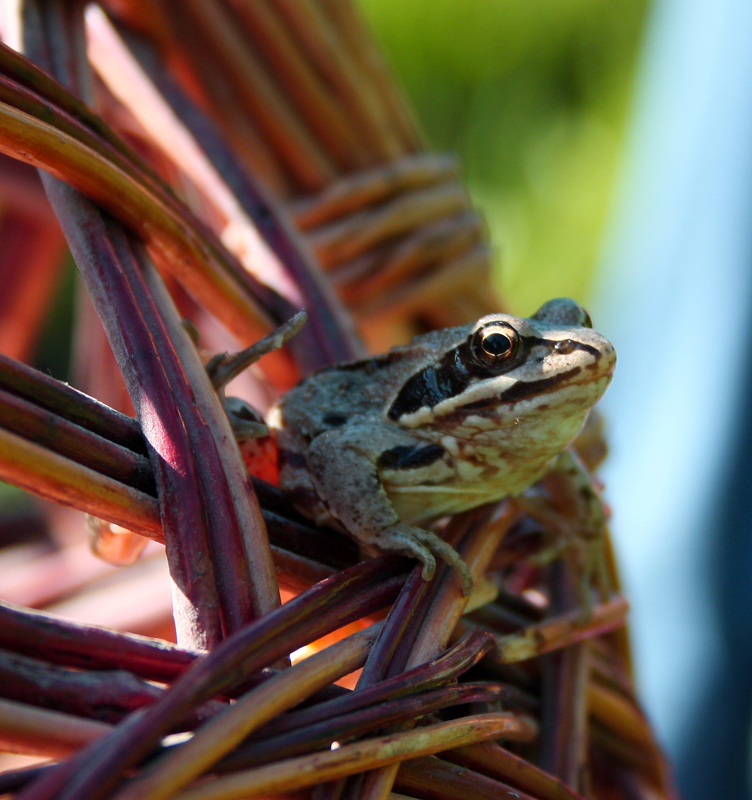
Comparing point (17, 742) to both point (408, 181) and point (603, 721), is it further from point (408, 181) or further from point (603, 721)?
point (408, 181)

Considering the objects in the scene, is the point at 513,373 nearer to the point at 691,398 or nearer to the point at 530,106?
the point at 691,398

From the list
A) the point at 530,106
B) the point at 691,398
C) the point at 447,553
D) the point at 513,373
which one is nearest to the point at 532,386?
the point at 513,373

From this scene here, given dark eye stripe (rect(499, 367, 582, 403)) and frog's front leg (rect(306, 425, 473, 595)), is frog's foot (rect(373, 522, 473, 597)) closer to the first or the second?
frog's front leg (rect(306, 425, 473, 595))

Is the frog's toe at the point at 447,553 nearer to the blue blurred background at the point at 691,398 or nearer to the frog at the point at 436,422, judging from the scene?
the frog at the point at 436,422

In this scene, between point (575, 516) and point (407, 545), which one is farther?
point (575, 516)

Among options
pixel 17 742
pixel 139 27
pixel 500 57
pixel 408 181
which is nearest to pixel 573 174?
pixel 500 57

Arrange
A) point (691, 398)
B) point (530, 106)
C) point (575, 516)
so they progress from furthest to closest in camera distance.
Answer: point (530, 106)
point (691, 398)
point (575, 516)
